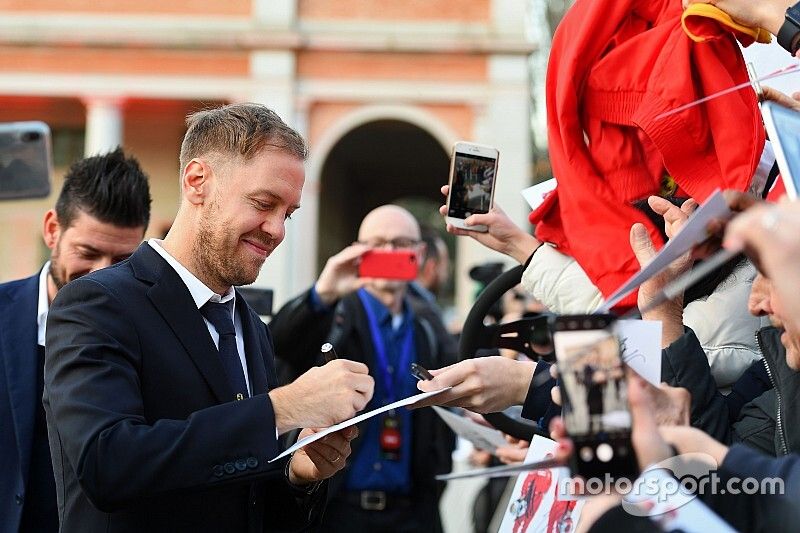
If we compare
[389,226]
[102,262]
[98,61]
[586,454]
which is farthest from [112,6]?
[586,454]

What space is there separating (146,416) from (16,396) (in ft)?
3.25

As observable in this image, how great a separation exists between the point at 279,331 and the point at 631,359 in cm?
304

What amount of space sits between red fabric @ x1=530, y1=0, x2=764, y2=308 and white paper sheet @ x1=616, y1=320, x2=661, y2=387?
446mm

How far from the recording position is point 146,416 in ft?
6.82

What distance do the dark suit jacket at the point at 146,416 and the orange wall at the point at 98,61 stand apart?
1571cm

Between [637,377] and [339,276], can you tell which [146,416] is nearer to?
[637,377]

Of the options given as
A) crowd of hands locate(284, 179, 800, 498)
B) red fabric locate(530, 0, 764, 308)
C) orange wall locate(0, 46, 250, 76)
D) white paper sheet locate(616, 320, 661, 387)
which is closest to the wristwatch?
red fabric locate(530, 0, 764, 308)

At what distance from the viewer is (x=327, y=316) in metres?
4.60

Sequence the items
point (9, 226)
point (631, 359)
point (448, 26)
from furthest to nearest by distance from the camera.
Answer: point (9, 226) → point (448, 26) → point (631, 359)

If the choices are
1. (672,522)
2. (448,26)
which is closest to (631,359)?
(672,522)

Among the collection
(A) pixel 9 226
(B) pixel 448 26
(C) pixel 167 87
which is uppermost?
(B) pixel 448 26

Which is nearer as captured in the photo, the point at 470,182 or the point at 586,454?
the point at 586,454

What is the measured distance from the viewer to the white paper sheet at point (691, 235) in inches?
50.4

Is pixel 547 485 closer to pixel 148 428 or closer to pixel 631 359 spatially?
pixel 631 359
